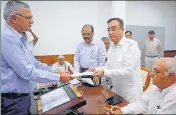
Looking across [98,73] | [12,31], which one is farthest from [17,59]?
[98,73]

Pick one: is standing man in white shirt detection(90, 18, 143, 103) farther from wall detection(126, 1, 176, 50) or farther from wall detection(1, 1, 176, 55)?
wall detection(1, 1, 176, 55)

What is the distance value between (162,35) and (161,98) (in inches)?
13.4

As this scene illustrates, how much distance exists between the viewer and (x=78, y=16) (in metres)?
4.43

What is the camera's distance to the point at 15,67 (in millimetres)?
1026

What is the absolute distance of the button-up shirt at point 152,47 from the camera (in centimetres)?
100

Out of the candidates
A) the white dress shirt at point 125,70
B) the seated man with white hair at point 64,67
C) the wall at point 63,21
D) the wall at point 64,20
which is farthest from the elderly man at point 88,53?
the wall at point 64,20

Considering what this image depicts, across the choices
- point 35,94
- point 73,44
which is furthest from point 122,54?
point 73,44

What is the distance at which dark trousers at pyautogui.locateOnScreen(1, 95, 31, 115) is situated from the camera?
1.08m

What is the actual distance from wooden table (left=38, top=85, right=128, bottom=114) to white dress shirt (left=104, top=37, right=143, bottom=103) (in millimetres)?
135

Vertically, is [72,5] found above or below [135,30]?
above

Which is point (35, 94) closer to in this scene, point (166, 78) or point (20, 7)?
point (20, 7)

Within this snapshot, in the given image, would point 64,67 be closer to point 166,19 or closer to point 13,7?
point 13,7

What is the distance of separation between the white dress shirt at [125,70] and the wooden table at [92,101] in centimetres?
13

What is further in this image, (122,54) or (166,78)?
(122,54)
